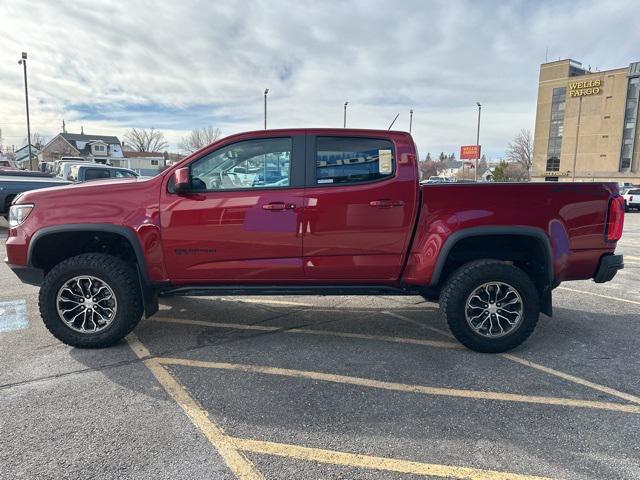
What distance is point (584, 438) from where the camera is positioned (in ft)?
8.88

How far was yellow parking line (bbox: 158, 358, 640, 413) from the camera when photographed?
10.2 feet

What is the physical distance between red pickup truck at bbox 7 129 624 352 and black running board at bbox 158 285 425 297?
1 centimetres

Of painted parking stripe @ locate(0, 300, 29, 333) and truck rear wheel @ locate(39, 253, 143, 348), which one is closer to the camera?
truck rear wheel @ locate(39, 253, 143, 348)

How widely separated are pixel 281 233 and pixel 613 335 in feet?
11.6

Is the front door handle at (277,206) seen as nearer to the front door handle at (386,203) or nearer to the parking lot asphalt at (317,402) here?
the front door handle at (386,203)

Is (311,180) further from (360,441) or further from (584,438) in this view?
(584,438)

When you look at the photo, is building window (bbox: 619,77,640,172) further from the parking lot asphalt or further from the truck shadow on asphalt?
the parking lot asphalt

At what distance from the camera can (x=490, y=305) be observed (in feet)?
13.0

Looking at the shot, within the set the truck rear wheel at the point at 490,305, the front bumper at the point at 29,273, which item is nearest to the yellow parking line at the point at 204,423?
the front bumper at the point at 29,273

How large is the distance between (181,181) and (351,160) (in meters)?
1.49

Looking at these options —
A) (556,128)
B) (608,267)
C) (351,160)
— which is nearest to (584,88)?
(556,128)

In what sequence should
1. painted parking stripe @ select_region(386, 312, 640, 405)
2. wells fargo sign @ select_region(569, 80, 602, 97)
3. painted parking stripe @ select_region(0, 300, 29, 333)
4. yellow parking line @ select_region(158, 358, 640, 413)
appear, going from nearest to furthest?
yellow parking line @ select_region(158, 358, 640, 413) → painted parking stripe @ select_region(386, 312, 640, 405) → painted parking stripe @ select_region(0, 300, 29, 333) → wells fargo sign @ select_region(569, 80, 602, 97)

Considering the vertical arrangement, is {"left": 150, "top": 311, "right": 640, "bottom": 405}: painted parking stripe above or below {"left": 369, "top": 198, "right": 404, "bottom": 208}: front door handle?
below

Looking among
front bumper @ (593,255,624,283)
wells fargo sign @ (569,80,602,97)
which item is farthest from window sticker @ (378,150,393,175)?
wells fargo sign @ (569,80,602,97)
